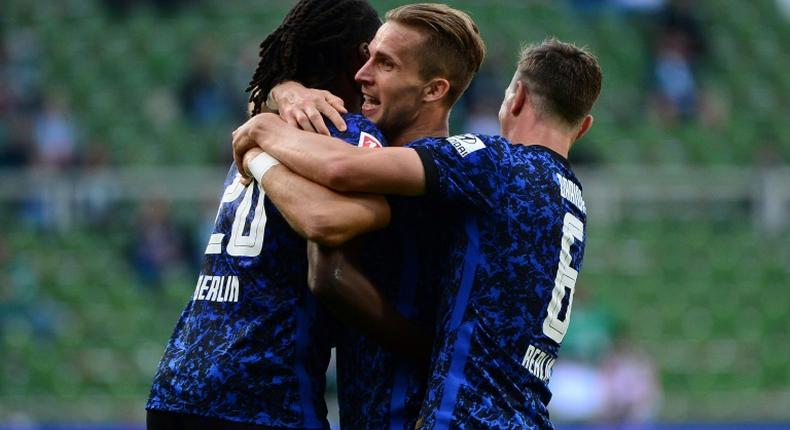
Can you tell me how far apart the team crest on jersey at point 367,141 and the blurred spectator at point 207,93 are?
10881 mm

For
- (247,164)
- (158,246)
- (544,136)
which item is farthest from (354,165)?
(158,246)

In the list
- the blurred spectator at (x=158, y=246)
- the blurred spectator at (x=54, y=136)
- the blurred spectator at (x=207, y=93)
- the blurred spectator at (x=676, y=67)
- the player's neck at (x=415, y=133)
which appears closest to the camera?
the player's neck at (x=415, y=133)

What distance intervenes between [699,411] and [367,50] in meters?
8.87

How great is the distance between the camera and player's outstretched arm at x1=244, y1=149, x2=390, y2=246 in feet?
14.4

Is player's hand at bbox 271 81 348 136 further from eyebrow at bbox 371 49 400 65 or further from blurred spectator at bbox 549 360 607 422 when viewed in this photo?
blurred spectator at bbox 549 360 607 422

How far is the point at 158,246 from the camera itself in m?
13.9

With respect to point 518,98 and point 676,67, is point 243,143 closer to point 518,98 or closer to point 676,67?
point 518,98

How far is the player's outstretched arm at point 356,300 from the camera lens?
14.5 feet

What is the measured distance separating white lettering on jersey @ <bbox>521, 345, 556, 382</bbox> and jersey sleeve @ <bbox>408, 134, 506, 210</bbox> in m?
0.48

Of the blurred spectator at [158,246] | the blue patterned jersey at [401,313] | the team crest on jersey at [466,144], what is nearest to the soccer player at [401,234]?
the blue patterned jersey at [401,313]

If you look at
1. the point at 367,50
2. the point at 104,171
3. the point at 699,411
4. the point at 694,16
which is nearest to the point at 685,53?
the point at 694,16

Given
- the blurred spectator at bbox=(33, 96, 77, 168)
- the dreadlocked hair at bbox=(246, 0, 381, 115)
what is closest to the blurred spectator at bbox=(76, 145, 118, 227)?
the blurred spectator at bbox=(33, 96, 77, 168)

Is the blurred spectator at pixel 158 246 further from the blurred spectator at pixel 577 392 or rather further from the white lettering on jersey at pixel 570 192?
the white lettering on jersey at pixel 570 192

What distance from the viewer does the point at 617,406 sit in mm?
12680
